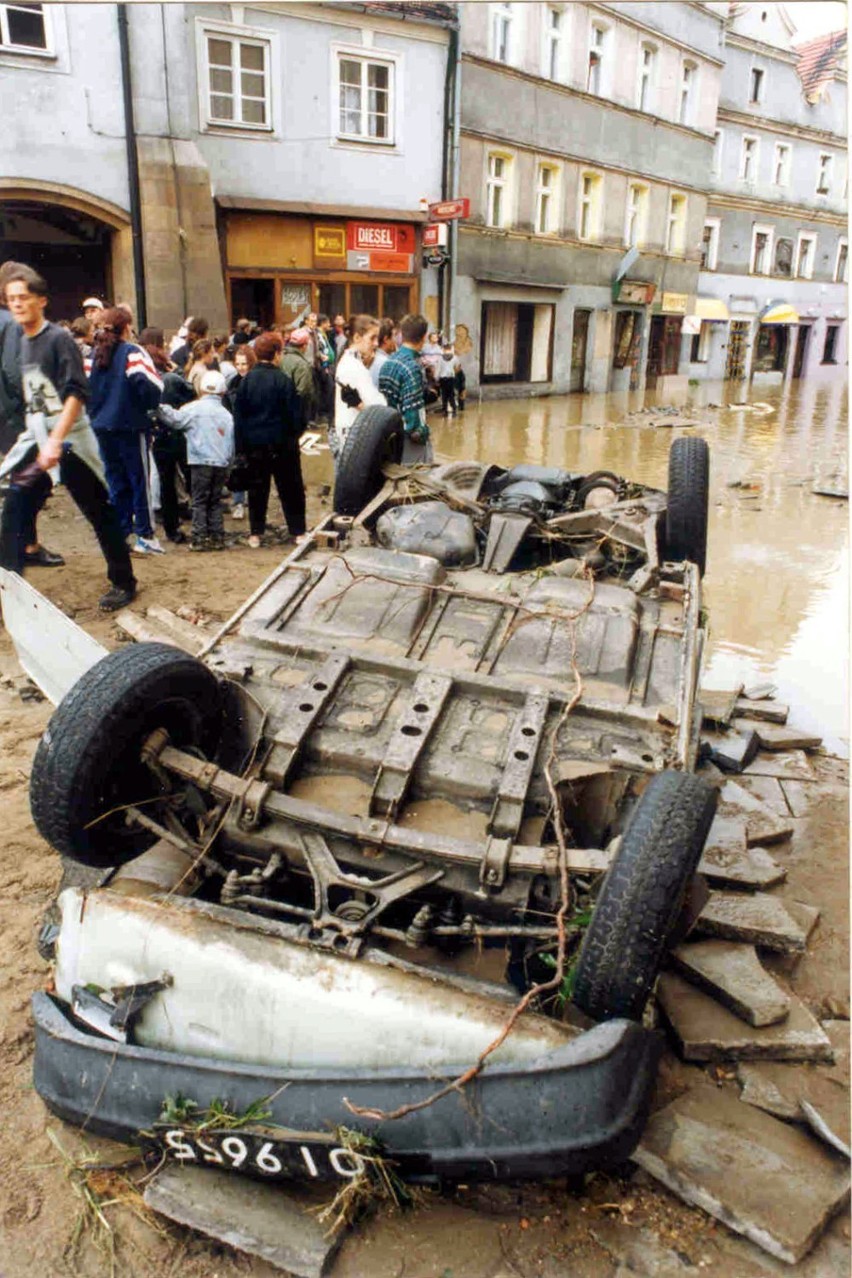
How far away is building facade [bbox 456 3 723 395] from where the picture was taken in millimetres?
19969

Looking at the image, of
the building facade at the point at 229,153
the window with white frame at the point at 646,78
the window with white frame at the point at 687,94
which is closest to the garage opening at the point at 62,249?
the building facade at the point at 229,153

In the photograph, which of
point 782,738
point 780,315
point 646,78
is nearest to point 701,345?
point 780,315

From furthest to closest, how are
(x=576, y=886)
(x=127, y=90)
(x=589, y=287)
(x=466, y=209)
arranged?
(x=589, y=287) < (x=466, y=209) < (x=127, y=90) < (x=576, y=886)

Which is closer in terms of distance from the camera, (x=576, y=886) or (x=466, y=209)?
(x=576, y=886)

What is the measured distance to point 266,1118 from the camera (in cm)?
233

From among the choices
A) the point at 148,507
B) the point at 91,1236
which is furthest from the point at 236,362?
the point at 91,1236

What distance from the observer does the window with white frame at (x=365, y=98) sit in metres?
16.7

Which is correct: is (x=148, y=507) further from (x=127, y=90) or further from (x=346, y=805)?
(x=127, y=90)

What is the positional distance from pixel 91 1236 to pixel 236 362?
7.34 metres

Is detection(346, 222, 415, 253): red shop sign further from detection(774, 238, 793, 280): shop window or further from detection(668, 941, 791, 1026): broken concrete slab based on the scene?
detection(774, 238, 793, 280): shop window

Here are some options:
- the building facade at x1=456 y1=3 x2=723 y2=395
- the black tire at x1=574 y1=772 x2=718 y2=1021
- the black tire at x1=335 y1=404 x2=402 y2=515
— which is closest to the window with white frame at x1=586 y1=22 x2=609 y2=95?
the building facade at x1=456 y1=3 x2=723 y2=395

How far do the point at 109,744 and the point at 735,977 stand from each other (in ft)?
7.59

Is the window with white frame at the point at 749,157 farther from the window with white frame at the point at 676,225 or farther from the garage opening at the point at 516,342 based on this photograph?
the garage opening at the point at 516,342

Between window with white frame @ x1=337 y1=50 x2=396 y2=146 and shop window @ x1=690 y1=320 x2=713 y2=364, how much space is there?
51.1 feet
